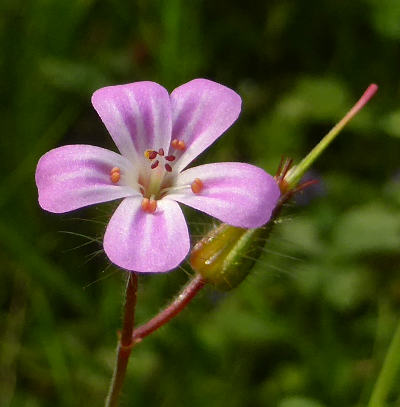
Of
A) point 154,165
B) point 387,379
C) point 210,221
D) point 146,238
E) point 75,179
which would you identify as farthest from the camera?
point 210,221

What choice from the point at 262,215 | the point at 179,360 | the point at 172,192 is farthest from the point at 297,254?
the point at 262,215

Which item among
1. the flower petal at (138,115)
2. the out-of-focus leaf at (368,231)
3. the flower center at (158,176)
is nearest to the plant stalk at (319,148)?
the flower center at (158,176)

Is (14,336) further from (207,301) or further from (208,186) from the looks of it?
(208,186)

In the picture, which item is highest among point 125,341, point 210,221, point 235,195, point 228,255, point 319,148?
point 319,148

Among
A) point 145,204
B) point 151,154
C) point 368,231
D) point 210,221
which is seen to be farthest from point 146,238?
point 368,231

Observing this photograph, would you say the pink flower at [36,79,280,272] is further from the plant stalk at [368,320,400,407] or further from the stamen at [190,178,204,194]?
the plant stalk at [368,320,400,407]

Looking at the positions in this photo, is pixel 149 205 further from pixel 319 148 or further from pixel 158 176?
pixel 319 148
